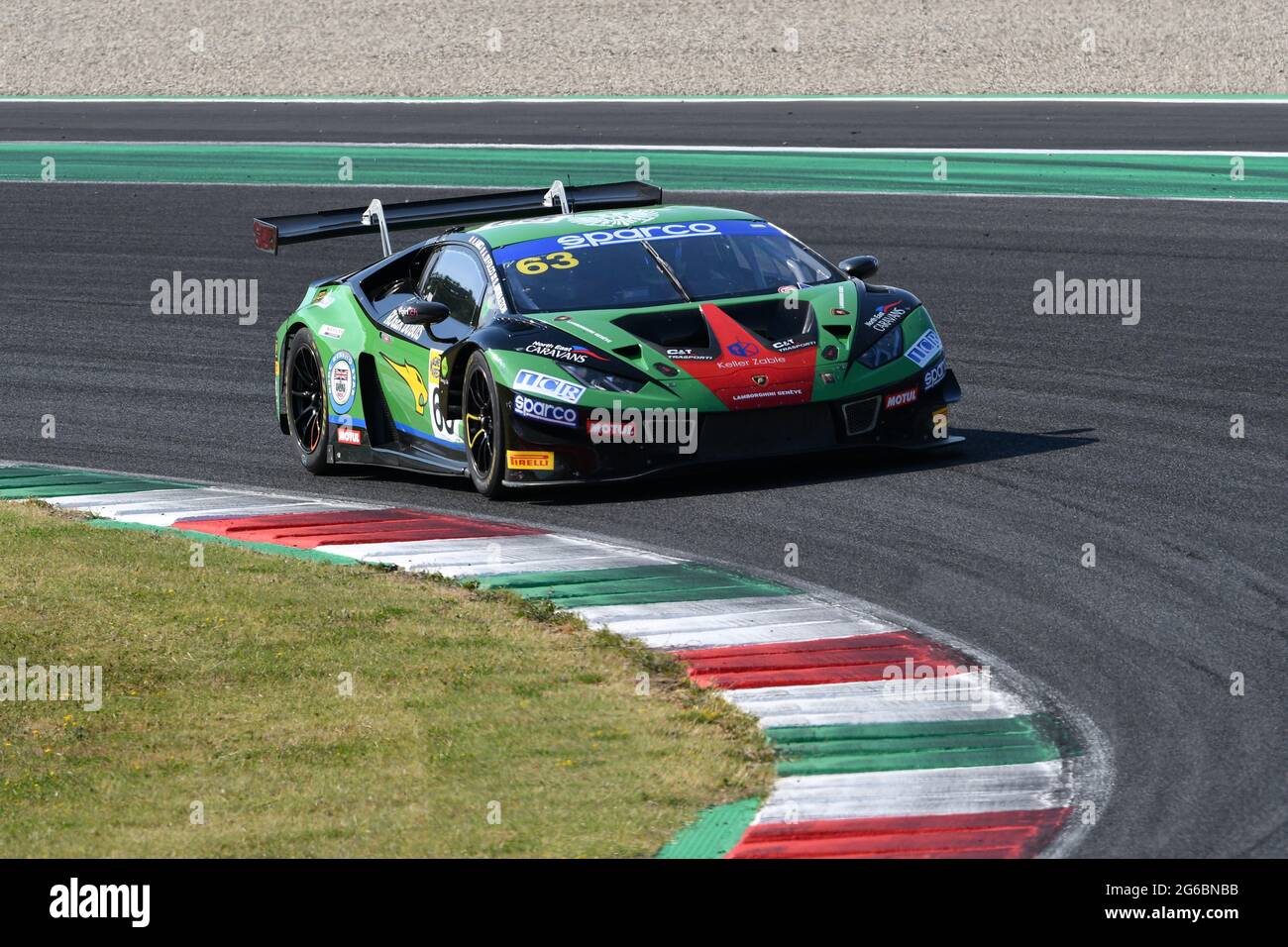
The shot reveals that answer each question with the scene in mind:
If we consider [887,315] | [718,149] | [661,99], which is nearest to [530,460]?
[887,315]

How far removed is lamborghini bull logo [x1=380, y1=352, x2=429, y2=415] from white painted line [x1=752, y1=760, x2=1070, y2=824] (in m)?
5.25

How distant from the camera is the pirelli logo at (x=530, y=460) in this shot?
10305mm

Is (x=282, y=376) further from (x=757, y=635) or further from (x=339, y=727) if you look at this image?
(x=339, y=727)

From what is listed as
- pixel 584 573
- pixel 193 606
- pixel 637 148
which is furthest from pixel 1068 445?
pixel 637 148

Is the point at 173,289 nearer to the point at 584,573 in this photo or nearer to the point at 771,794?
the point at 584,573

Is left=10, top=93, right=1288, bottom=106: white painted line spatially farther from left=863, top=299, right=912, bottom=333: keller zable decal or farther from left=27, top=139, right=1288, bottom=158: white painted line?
left=863, top=299, right=912, bottom=333: keller zable decal

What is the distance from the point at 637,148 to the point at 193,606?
15380 millimetres

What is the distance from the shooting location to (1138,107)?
2378 cm

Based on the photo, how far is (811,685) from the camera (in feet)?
24.1

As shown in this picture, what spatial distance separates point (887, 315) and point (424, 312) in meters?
2.42

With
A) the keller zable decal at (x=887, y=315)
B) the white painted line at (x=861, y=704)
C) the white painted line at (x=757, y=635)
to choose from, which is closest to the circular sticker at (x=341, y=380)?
the keller zable decal at (x=887, y=315)

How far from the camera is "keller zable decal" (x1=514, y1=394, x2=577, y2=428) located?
10133mm

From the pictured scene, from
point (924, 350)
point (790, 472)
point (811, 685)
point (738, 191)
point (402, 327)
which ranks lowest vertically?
point (811, 685)

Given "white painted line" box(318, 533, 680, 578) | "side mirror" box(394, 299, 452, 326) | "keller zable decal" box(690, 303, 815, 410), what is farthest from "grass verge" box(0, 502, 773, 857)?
"side mirror" box(394, 299, 452, 326)
